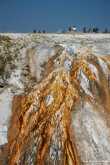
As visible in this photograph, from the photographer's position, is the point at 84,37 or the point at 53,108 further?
the point at 84,37

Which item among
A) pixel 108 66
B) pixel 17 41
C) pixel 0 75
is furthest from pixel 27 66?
pixel 108 66

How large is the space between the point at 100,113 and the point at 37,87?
3392 millimetres

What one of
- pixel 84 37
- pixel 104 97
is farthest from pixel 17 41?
pixel 104 97

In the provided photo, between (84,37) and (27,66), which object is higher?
(84,37)

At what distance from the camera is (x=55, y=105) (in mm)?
17844

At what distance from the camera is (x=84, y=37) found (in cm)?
2675

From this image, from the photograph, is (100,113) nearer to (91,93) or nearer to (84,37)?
(91,93)

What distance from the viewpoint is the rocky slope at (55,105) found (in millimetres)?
16484

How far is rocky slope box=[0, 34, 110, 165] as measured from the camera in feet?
54.1

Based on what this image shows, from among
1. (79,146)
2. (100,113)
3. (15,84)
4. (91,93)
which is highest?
(15,84)

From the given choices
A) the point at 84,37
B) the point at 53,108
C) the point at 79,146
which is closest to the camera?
the point at 79,146

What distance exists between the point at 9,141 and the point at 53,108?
2.62 m

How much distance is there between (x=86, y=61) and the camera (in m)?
20.3

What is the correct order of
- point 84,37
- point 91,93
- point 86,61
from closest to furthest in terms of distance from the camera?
point 91,93, point 86,61, point 84,37
